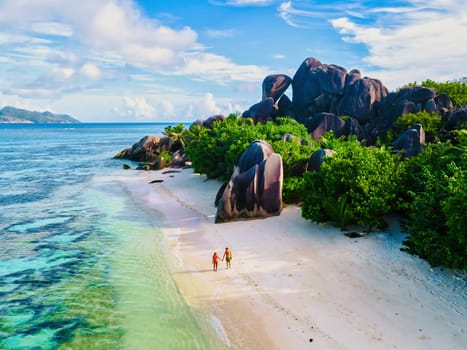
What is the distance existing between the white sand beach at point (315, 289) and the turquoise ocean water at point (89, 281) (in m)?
1.13

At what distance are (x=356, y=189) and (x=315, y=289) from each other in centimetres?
692

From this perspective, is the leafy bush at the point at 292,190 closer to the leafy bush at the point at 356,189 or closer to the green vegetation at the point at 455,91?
the leafy bush at the point at 356,189

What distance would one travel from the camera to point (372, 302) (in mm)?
13648

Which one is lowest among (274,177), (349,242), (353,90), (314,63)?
(349,242)

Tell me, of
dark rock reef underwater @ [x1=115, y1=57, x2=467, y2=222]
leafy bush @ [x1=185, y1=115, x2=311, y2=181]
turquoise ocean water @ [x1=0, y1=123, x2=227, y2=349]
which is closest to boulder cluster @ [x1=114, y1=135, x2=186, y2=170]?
dark rock reef underwater @ [x1=115, y1=57, x2=467, y2=222]

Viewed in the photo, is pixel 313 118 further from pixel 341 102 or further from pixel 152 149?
pixel 152 149

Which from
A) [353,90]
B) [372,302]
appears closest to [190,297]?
[372,302]

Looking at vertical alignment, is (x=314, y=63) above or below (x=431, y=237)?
above

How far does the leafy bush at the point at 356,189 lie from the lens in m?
19.2

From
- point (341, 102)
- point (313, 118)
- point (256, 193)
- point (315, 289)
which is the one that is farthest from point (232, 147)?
point (341, 102)

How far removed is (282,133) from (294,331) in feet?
78.2

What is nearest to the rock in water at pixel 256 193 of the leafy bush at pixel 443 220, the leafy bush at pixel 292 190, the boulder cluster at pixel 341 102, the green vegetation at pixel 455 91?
the leafy bush at pixel 292 190

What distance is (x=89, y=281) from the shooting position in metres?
17.0

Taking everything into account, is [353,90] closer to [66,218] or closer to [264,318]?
[66,218]
